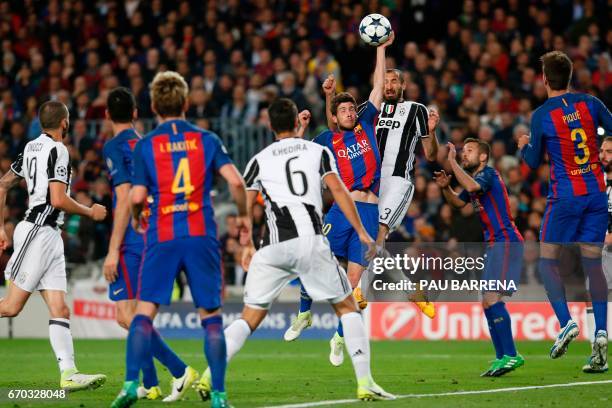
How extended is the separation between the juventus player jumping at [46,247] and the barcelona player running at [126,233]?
79 centimetres

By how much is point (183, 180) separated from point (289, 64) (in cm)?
1546

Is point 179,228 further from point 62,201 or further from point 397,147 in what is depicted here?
point 397,147

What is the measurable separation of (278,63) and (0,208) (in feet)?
40.0

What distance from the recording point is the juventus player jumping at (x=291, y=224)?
9383mm

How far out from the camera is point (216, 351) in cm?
885

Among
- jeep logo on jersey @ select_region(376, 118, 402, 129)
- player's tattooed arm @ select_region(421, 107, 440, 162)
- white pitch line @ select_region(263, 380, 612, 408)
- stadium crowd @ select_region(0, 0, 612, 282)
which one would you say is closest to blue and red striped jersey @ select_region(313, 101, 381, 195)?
jeep logo on jersey @ select_region(376, 118, 402, 129)

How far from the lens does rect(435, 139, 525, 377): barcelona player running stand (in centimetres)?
1227

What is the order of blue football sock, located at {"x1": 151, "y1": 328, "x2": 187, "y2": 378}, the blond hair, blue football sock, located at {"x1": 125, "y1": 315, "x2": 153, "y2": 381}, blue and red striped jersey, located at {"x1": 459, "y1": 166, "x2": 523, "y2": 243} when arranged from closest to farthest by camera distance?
blue football sock, located at {"x1": 125, "y1": 315, "x2": 153, "y2": 381}, the blond hair, blue football sock, located at {"x1": 151, "y1": 328, "x2": 187, "y2": 378}, blue and red striped jersey, located at {"x1": 459, "y1": 166, "x2": 523, "y2": 243}

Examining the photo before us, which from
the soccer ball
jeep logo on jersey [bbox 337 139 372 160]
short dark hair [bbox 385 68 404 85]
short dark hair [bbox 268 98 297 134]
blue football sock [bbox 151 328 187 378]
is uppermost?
the soccer ball

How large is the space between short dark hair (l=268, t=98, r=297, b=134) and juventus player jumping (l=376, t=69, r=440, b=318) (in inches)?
149

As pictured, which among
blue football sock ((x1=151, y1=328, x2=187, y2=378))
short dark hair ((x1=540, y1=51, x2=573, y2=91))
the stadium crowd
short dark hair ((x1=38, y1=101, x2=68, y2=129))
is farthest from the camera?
the stadium crowd

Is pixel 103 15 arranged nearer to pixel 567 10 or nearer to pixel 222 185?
pixel 222 185

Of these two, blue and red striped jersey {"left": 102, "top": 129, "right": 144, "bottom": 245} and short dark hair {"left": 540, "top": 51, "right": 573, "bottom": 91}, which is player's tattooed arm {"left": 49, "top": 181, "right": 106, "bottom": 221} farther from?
short dark hair {"left": 540, "top": 51, "right": 573, "bottom": 91}

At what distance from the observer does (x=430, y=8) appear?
25.3m
